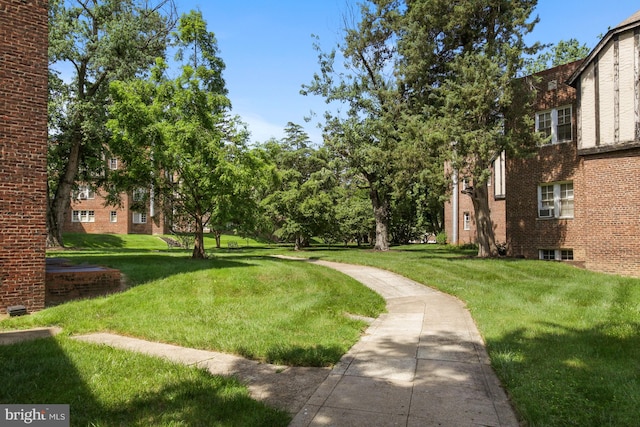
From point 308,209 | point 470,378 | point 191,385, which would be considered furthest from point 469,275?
point 308,209

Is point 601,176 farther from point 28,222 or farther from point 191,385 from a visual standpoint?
point 28,222

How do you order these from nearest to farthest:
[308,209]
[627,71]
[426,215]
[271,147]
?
[627,71], [271,147], [308,209], [426,215]

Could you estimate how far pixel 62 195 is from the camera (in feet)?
92.3

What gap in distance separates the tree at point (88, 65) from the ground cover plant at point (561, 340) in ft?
72.5

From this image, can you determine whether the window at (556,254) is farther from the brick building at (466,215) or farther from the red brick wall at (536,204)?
the brick building at (466,215)

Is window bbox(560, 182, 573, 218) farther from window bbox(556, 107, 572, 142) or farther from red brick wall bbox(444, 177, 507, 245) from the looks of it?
red brick wall bbox(444, 177, 507, 245)

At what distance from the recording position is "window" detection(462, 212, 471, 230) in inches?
1351

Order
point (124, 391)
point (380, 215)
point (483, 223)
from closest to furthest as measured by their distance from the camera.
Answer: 1. point (124, 391)
2. point (483, 223)
3. point (380, 215)

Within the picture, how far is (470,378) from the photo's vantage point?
5168mm

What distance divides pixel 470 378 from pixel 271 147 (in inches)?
592

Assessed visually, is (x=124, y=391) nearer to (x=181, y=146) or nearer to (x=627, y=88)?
(x=181, y=146)

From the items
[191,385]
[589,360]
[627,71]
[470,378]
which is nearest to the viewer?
[191,385]

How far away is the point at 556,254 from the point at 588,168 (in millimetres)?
4706

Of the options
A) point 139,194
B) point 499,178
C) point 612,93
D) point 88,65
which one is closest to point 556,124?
point 612,93
